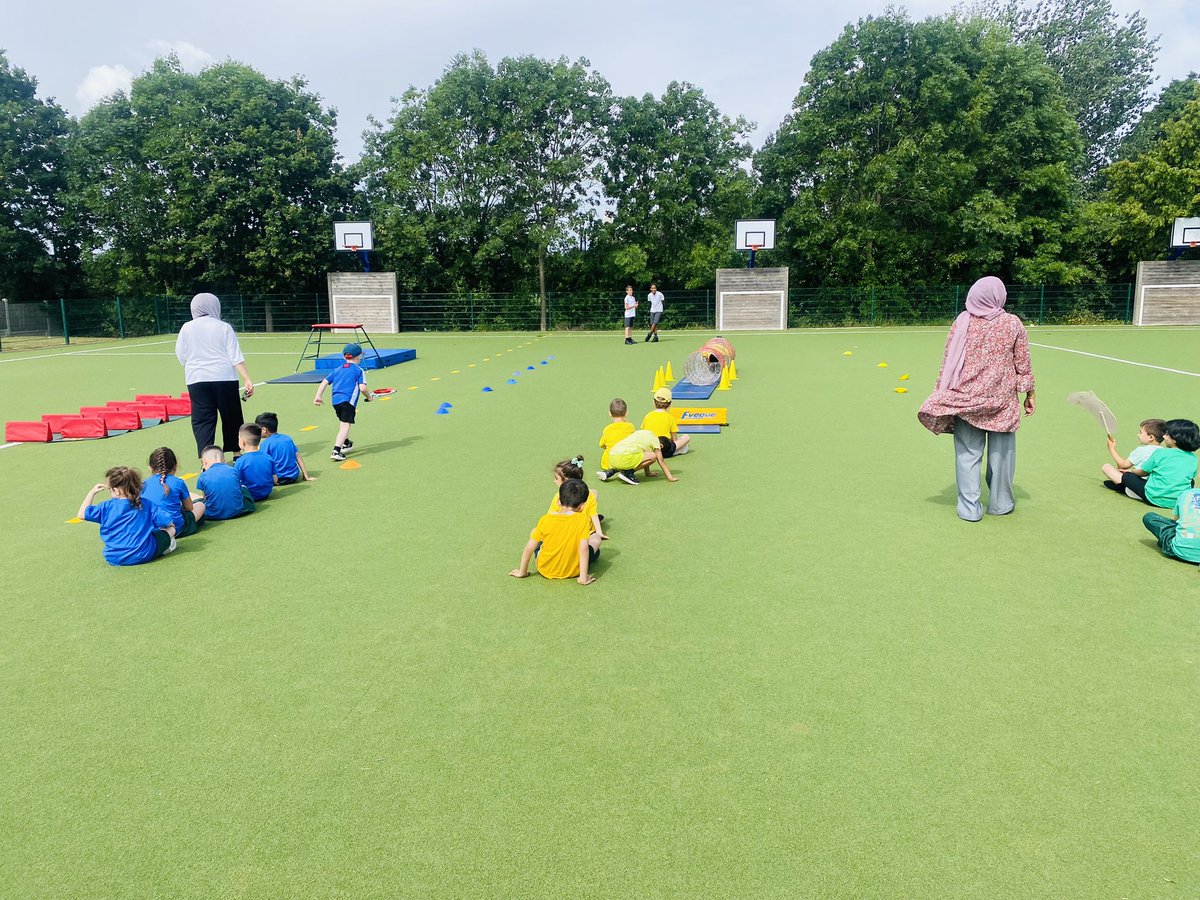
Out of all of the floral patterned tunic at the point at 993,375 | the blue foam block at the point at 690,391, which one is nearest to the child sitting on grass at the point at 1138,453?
the floral patterned tunic at the point at 993,375

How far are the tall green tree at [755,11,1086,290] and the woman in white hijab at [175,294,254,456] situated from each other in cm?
2858

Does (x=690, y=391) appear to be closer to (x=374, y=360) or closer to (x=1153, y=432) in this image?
(x=1153, y=432)

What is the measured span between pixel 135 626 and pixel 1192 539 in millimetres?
6383

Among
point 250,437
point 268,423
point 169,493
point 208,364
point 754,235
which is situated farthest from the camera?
point 754,235

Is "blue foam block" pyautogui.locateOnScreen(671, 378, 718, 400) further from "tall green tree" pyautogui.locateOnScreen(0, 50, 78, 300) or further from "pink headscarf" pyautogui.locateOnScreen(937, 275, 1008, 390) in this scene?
"tall green tree" pyautogui.locateOnScreen(0, 50, 78, 300)

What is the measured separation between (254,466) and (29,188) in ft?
118

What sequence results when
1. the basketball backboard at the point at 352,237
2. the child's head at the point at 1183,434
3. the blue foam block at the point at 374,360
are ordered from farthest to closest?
the basketball backboard at the point at 352,237, the blue foam block at the point at 374,360, the child's head at the point at 1183,434

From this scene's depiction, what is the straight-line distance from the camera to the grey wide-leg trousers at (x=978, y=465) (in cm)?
631

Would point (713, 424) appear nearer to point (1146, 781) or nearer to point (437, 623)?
point (437, 623)

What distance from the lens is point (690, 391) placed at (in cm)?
1367

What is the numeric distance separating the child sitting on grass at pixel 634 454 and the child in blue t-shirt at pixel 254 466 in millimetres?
3057

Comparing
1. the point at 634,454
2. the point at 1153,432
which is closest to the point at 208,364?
the point at 634,454

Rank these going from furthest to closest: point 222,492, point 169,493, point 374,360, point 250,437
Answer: point 374,360
point 250,437
point 222,492
point 169,493

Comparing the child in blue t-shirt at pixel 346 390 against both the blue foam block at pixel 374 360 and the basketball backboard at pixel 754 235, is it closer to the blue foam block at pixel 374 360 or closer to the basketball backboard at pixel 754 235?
the blue foam block at pixel 374 360
